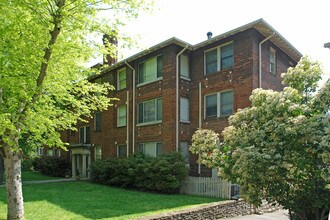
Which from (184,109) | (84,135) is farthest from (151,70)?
(84,135)

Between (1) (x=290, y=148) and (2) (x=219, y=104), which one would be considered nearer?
(1) (x=290, y=148)

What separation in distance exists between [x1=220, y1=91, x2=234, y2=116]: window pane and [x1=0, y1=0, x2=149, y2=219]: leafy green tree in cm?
906

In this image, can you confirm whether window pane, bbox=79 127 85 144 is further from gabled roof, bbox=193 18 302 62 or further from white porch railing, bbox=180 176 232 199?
gabled roof, bbox=193 18 302 62

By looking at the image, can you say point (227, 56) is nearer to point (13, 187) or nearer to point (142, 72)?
point (142, 72)

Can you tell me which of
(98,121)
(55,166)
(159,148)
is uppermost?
(98,121)

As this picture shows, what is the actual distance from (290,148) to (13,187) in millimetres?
8635

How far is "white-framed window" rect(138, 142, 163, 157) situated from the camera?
20.9 m

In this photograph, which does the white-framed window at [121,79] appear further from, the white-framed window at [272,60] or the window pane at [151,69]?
the white-framed window at [272,60]

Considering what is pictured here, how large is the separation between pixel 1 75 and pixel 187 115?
12.8 meters

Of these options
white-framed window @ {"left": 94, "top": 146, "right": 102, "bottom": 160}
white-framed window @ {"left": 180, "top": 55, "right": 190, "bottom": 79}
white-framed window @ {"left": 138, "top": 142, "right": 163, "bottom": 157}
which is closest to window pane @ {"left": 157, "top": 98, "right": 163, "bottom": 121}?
white-framed window @ {"left": 138, "top": 142, "right": 163, "bottom": 157}

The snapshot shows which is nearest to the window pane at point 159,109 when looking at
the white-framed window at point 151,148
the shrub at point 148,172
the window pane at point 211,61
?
the white-framed window at point 151,148

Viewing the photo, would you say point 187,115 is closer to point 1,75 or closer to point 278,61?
point 278,61

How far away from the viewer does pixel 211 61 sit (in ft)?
65.0

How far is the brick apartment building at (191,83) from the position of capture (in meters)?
17.8
